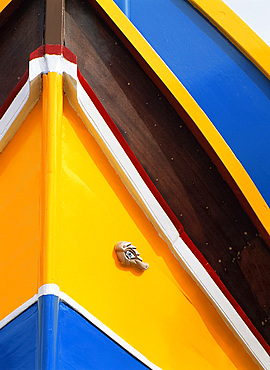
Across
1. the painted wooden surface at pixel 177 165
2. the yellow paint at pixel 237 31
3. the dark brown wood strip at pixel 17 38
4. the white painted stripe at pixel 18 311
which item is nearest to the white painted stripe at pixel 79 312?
the white painted stripe at pixel 18 311

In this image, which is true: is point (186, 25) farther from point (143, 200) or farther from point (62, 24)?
point (143, 200)

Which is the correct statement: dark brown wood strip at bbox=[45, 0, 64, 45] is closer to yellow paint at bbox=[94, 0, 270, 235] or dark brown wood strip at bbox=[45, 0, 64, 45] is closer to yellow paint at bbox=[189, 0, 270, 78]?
yellow paint at bbox=[94, 0, 270, 235]

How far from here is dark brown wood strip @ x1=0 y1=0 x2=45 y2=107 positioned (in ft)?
5.53

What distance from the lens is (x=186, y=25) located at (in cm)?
195

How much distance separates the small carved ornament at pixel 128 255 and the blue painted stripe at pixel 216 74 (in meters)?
0.51

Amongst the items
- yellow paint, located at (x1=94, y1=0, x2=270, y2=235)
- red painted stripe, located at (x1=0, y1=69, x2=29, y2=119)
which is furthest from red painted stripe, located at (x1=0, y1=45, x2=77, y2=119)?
yellow paint, located at (x1=94, y1=0, x2=270, y2=235)

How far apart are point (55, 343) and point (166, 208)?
1.94 ft

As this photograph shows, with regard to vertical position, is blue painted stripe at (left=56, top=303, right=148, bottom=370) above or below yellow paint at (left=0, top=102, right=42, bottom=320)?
below

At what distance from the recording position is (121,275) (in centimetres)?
151

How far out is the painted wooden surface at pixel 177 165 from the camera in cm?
173

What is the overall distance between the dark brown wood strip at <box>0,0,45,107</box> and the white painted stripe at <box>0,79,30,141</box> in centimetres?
8

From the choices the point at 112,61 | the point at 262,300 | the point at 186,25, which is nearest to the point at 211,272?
the point at 262,300

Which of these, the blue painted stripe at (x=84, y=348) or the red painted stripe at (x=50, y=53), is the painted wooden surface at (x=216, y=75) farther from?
the blue painted stripe at (x=84, y=348)

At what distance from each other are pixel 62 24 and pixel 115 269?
68cm
